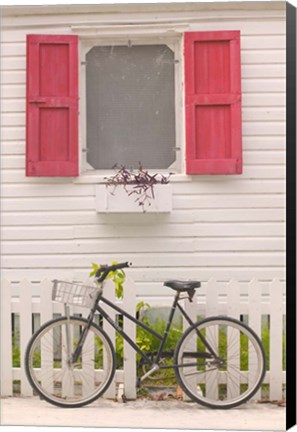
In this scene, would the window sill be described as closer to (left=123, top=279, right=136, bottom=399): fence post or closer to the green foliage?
the green foliage

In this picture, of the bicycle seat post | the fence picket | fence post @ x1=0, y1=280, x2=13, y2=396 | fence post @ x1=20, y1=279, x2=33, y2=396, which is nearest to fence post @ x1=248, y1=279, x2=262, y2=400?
the fence picket

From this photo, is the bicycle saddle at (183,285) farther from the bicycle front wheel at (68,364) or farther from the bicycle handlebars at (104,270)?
the bicycle front wheel at (68,364)

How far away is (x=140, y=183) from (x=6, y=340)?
→ 131cm

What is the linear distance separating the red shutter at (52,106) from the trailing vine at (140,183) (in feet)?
1.05

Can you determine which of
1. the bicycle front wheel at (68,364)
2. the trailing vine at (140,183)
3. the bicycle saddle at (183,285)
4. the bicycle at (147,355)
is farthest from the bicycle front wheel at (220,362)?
the trailing vine at (140,183)

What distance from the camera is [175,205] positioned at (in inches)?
211

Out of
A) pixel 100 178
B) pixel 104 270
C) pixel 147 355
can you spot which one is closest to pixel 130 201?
pixel 100 178

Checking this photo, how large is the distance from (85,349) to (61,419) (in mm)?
440

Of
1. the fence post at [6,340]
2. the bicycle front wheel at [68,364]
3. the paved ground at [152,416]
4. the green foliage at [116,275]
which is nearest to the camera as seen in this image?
the paved ground at [152,416]

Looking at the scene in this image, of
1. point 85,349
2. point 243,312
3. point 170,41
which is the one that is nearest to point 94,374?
point 85,349

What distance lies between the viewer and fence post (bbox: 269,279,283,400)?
5.32 metres

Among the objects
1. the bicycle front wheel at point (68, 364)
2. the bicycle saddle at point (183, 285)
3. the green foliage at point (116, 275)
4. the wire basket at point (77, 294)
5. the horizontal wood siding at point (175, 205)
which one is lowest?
the bicycle front wheel at point (68, 364)

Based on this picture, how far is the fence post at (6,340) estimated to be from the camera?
215 inches

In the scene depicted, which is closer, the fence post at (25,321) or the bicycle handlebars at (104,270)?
the bicycle handlebars at (104,270)
